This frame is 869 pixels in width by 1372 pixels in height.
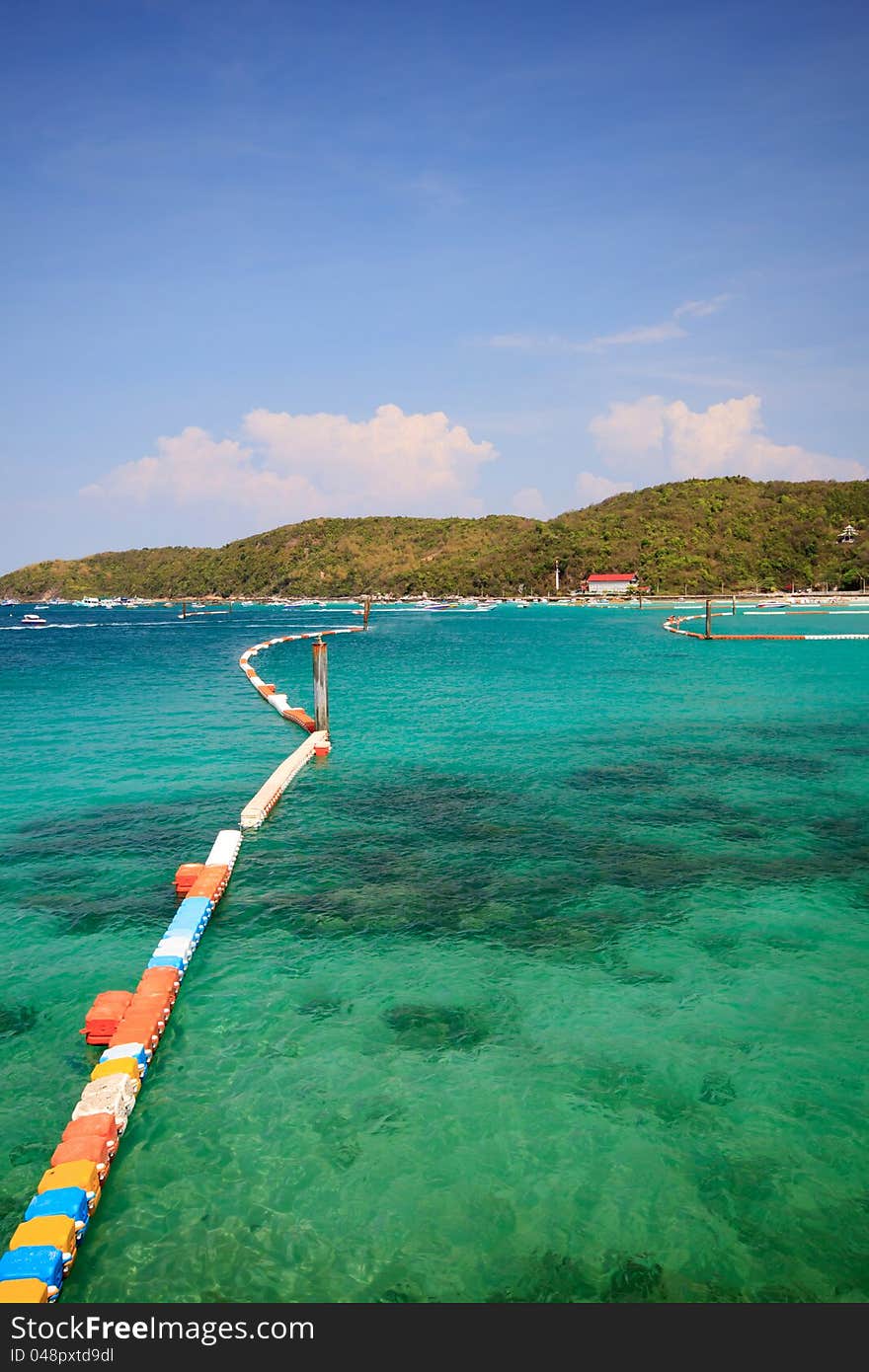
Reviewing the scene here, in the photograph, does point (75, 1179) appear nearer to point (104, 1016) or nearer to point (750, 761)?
point (104, 1016)

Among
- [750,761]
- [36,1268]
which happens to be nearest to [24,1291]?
[36,1268]

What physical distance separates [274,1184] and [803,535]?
213949 millimetres

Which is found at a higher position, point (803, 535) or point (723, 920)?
point (803, 535)

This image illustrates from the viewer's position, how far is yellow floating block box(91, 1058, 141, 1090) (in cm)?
845

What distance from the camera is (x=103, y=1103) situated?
7.88 m

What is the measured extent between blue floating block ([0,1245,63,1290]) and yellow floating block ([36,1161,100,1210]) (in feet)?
2.29

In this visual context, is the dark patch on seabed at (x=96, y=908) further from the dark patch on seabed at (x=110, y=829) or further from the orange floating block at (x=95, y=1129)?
the orange floating block at (x=95, y=1129)

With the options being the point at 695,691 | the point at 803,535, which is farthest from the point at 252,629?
the point at 803,535

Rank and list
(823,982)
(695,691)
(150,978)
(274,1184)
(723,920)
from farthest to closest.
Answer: (695,691), (723,920), (823,982), (150,978), (274,1184)

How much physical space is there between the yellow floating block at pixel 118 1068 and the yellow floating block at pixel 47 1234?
1.94 m

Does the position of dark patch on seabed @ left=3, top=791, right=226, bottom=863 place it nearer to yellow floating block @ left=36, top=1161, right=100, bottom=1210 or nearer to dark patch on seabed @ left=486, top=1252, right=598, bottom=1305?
yellow floating block @ left=36, top=1161, right=100, bottom=1210

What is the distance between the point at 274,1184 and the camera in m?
7.37

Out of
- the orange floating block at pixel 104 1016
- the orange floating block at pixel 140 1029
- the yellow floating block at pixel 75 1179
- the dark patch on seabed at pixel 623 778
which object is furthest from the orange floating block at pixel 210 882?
the dark patch on seabed at pixel 623 778
